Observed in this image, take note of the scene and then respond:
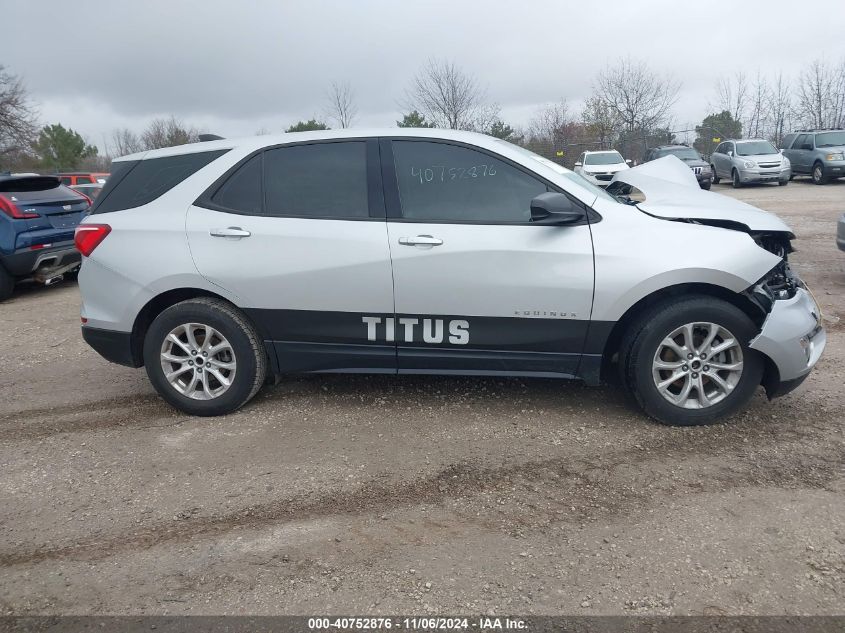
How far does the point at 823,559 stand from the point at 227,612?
2453 millimetres

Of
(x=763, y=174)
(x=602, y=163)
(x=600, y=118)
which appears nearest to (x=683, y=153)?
(x=763, y=174)

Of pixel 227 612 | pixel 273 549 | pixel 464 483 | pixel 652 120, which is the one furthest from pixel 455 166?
pixel 652 120

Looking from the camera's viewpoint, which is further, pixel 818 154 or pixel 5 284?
pixel 818 154

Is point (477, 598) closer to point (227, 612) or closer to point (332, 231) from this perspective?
point (227, 612)

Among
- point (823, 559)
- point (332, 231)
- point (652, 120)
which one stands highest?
point (652, 120)

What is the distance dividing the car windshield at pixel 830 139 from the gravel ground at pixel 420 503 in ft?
69.0

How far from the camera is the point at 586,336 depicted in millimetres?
3840

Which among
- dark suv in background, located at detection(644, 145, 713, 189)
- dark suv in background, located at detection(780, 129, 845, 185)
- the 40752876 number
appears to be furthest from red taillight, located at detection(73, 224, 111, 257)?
dark suv in background, located at detection(780, 129, 845, 185)

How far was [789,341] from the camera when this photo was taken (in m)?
3.65

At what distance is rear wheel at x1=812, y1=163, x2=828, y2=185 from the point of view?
21484mm

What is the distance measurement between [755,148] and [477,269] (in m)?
22.9

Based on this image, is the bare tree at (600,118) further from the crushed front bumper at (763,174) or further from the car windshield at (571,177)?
the car windshield at (571,177)

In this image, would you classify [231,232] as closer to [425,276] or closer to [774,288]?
[425,276]

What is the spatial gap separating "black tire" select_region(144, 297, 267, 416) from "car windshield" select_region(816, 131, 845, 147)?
2393cm
